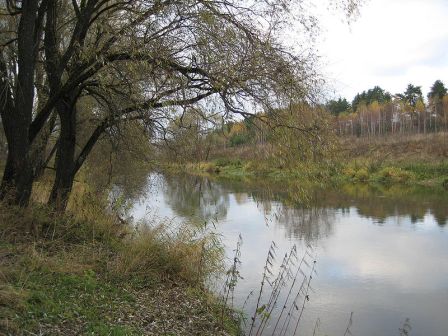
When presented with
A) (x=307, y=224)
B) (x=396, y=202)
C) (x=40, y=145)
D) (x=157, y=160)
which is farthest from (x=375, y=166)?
(x=40, y=145)

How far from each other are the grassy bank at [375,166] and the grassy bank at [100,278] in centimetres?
213

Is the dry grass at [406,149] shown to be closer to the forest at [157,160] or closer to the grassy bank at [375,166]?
the grassy bank at [375,166]

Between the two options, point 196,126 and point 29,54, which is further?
point 196,126

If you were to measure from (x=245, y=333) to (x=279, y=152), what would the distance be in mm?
2675

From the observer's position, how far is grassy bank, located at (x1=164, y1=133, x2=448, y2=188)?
22.1 feet

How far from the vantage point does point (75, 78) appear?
26.3 feet

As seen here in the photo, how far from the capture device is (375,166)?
36.3 metres

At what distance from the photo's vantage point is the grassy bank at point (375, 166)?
6.73 metres

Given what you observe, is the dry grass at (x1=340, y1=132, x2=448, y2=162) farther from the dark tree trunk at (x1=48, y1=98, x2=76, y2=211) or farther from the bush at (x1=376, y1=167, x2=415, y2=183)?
the dark tree trunk at (x1=48, y1=98, x2=76, y2=211)

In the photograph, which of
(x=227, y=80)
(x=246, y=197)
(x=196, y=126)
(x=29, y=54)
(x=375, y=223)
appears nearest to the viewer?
(x=227, y=80)

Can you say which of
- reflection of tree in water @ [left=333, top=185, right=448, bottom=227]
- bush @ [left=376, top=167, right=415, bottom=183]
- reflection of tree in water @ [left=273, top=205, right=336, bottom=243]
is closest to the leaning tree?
reflection of tree in water @ [left=273, top=205, right=336, bottom=243]

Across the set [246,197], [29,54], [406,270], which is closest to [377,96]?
[246,197]

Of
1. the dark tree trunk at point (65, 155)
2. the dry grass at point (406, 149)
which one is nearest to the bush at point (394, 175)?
the dry grass at point (406, 149)

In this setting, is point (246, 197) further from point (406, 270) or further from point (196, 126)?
point (196, 126)
